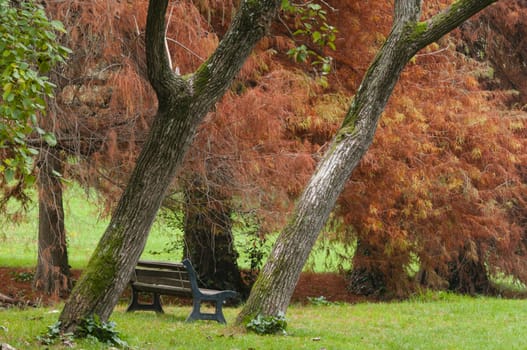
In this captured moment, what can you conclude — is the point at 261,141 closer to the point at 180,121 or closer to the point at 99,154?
the point at 99,154

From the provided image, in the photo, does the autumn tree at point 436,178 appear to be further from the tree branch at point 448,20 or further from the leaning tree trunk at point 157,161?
the leaning tree trunk at point 157,161

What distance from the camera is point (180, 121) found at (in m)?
7.67

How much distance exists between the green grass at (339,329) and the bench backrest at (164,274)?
467 millimetres

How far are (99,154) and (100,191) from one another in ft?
2.44

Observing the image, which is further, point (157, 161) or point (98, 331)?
point (157, 161)

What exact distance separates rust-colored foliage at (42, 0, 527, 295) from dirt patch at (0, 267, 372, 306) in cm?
127

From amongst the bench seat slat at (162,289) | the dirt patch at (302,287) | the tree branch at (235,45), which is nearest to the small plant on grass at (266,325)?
the bench seat slat at (162,289)

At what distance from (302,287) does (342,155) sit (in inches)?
346

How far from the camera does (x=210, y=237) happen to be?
1577cm

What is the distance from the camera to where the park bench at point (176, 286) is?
1070 cm

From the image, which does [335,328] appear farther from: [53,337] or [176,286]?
[53,337]

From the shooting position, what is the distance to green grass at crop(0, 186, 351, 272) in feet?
40.9

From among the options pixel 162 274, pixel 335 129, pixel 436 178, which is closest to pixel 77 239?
pixel 335 129

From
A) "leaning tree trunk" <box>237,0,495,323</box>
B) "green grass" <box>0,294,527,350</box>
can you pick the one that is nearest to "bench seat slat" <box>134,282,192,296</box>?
"green grass" <box>0,294,527,350</box>
